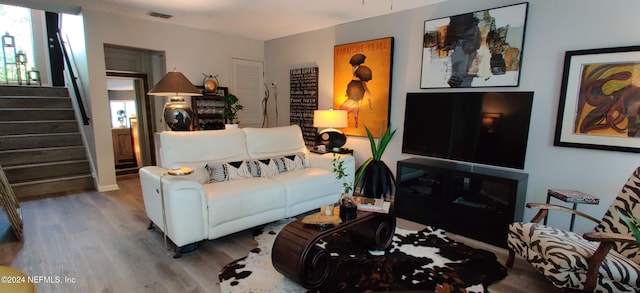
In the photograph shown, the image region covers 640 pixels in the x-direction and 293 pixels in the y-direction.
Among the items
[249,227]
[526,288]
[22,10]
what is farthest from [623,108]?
[22,10]

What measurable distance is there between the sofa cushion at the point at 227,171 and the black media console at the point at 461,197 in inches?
66.4

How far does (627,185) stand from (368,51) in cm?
285

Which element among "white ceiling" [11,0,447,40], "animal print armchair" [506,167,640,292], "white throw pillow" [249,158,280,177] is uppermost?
"white ceiling" [11,0,447,40]

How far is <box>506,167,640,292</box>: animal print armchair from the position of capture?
66.5 inches

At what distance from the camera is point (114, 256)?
8.05 ft

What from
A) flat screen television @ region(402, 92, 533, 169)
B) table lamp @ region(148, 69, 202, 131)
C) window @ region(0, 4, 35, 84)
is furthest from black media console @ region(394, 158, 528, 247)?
window @ region(0, 4, 35, 84)

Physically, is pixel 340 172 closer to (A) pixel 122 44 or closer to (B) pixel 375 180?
(B) pixel 375 180

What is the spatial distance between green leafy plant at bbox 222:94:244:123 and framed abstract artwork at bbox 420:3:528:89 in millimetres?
2962

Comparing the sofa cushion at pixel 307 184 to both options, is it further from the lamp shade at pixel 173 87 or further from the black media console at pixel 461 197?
the lamp shade at pixel 173 87

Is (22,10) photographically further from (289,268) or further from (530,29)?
(530,29)

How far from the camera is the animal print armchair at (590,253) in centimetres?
169

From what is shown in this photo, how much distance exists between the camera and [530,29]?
111 inches

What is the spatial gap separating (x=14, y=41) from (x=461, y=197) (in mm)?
8251

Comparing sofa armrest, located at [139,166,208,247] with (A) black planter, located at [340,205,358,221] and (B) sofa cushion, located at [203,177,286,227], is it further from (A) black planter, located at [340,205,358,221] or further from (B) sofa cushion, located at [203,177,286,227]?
(A) black planter, located at [340,205,358,221]
